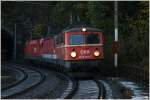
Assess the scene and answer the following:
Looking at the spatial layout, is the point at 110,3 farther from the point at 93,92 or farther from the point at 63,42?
the point at 93,92

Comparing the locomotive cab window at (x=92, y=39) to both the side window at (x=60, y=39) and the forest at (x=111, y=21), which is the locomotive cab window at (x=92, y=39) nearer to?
the side window at (x=60, y=39)

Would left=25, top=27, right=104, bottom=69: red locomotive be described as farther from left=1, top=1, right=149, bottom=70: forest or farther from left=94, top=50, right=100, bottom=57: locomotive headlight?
left=1, top=1, right=149, bottom=70: forest

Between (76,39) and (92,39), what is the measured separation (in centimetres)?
82

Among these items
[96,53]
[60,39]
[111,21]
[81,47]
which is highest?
[111,21]

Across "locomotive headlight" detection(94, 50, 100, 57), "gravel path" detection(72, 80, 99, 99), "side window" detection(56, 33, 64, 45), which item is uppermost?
"side window" detection(56, 33, 64, 45)

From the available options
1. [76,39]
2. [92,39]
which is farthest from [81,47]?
[92,39]

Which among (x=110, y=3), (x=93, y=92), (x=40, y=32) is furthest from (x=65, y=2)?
(x=93, y=92)

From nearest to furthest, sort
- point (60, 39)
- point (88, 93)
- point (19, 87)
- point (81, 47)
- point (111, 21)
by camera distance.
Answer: point (88, 93)
point (19, 87)
point (81, 47)
point (60, 39)
point (111, 21)

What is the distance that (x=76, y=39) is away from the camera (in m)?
28.6

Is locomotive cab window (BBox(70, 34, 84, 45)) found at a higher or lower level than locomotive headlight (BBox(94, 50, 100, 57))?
higher

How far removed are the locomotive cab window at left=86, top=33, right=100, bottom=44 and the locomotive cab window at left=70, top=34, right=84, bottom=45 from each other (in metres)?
0.31

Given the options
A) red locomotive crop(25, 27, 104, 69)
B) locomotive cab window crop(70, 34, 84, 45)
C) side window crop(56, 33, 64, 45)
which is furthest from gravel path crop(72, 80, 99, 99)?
side window crop(56, 33, 64, 45)

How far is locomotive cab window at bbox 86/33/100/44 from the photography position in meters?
28.6

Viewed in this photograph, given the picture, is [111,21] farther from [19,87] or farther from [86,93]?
[86,93]
